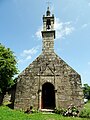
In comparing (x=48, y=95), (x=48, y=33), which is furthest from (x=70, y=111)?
(x=48, y=33)

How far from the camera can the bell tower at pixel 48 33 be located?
21.2 metres

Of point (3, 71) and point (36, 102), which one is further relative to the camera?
point (3, 71)

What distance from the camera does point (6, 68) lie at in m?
21.6

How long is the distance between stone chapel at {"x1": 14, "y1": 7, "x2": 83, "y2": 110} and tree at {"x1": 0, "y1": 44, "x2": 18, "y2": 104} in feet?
9.11

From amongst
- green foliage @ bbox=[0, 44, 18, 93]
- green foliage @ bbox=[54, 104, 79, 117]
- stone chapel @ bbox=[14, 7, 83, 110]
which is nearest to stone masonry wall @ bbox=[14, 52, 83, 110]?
stone chapel @ bbox=[14, 7, 83, 110]

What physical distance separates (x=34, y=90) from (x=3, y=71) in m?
4.85

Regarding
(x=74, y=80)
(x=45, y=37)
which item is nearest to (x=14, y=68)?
(x=45, y=37)

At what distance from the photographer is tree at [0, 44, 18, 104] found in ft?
70.6

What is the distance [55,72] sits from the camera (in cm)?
1959

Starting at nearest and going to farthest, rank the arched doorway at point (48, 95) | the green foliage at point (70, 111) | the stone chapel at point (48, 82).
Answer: the green foliage at point (70, 111)
the stone chapel at point (48, 82)
the arched doorway at point (48, 95)

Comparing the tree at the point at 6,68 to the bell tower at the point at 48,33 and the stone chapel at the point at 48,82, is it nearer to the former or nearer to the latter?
the stone chapel at the point at 48,82

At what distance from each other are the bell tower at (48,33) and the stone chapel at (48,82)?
0.17 metres

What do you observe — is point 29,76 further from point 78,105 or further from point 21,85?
point 78,105

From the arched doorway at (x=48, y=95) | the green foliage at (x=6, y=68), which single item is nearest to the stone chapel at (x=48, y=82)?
the arched doorway at (x=48, y=95)
